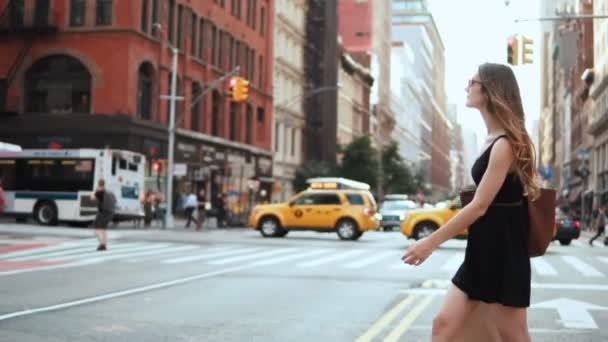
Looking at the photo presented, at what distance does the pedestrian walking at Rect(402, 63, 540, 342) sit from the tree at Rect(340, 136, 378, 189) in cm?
6694

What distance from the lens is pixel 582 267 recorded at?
698 inches

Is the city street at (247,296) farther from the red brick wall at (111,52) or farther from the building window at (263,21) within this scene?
the building window at (263,21)

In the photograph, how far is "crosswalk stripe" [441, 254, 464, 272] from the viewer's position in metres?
16.8

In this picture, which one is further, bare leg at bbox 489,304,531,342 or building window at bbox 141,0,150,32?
building window at bbox 141,0,150,32

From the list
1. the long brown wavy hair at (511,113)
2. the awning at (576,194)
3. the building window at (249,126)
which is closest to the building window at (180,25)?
the building window at (249,126)

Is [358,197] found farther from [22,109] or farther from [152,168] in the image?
[22,109]

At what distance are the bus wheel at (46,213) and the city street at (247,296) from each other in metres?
13.8

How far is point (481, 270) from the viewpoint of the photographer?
12.8ft

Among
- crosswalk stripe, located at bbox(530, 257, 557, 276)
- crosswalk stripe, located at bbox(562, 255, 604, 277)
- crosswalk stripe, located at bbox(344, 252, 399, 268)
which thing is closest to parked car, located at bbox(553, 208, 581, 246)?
crosswalk stripe, located at bbox(562, 255, 604, 277)

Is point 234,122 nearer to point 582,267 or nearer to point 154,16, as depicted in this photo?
point 154,16

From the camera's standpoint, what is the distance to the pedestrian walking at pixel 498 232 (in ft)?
12.6

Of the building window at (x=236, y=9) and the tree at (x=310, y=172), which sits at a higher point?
the building window at (x=236, y=9)

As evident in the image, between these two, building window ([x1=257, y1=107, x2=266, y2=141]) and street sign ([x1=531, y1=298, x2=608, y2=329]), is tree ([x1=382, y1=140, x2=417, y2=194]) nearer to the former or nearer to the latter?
building window ([x1=257, y1=107, x2=266, y2=141])

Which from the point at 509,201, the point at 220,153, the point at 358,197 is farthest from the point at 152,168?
the point at 509,201
